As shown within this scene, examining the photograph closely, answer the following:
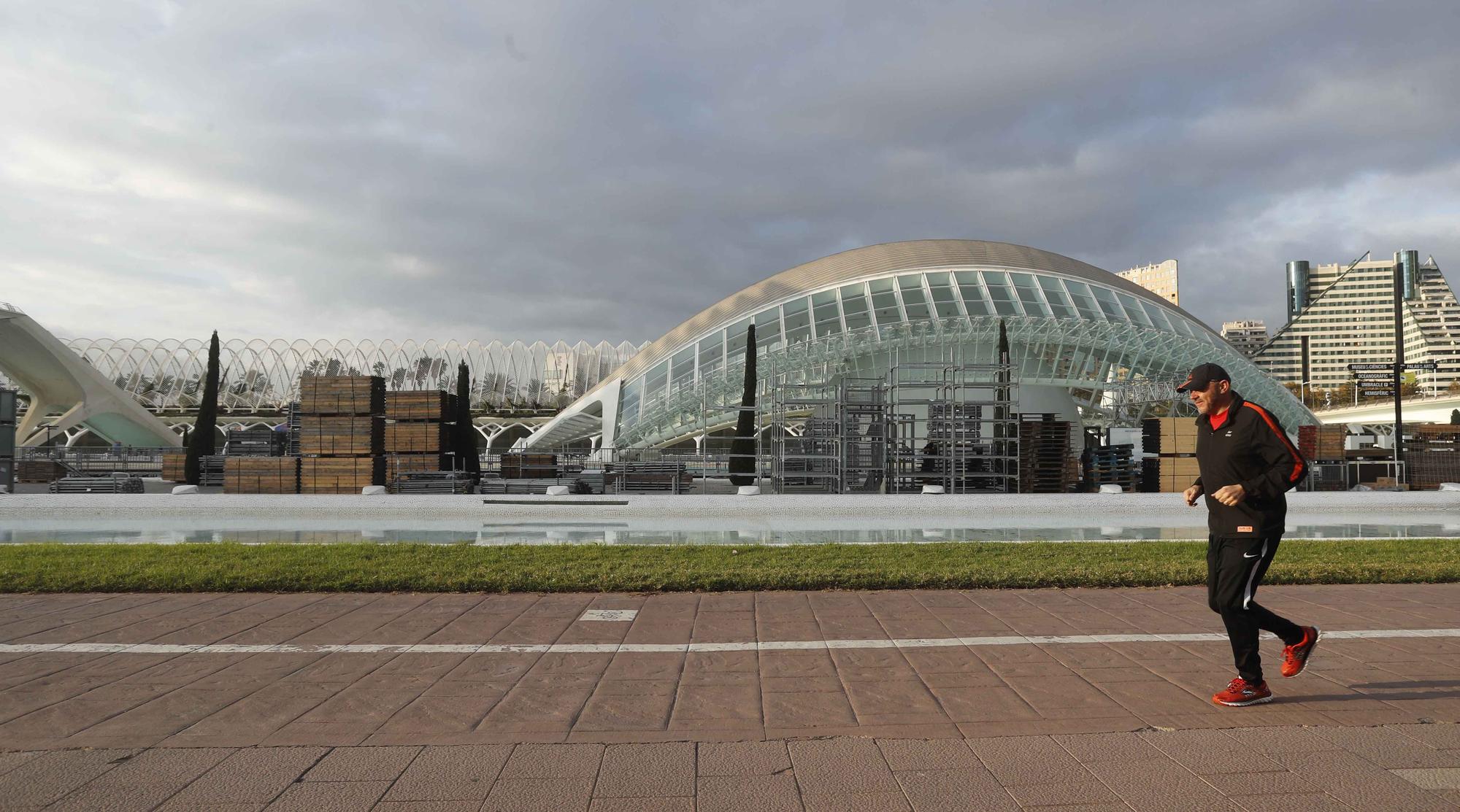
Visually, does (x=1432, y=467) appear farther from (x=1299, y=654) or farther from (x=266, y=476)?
(x=266, y=476)

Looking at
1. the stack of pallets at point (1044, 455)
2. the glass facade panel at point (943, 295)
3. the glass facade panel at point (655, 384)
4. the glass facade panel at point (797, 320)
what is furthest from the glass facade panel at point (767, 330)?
the stack of pallets at point (1044, 455)

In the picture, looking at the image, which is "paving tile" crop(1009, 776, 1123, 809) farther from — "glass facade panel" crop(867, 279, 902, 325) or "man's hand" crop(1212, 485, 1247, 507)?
"glass facade panel" crop(867, 279, 902, 325)

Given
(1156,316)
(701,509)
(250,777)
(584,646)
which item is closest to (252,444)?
(701,509)

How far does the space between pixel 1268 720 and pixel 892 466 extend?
1641cm

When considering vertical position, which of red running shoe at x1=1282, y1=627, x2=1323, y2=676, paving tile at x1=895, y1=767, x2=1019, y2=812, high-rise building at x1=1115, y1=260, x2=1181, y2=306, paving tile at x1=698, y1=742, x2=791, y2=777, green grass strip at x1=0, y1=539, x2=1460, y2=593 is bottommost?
paving tile at x1=698, y1=742, x2=791, y2=777

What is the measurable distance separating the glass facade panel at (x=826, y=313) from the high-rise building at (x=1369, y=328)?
226 ft

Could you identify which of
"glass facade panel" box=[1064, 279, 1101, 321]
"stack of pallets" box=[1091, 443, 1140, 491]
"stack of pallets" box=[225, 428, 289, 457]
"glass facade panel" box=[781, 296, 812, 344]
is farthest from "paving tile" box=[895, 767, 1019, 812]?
"glass facade panel" box=[1064, 279, 1101, 321]

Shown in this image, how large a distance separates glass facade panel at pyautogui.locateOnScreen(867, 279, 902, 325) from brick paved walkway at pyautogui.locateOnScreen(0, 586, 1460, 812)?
2701cm

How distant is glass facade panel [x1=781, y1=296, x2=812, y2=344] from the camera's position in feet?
109

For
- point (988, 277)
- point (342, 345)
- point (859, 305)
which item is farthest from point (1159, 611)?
point (342, 345)

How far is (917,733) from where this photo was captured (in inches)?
153

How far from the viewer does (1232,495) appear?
4125 mm

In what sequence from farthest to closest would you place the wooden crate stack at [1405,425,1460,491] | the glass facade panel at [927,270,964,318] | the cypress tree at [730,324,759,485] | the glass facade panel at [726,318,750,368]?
the glass facade panel at [927,270,964,318] < the glass facade panel at [726,318,750,368] < the cypress tree at [730,324,759,485] < the wooden crate stack at [1405,425,1460,491]

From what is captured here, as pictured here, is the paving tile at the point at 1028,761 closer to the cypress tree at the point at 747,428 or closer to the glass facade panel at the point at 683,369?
the cypress tree at the point at 747,428
